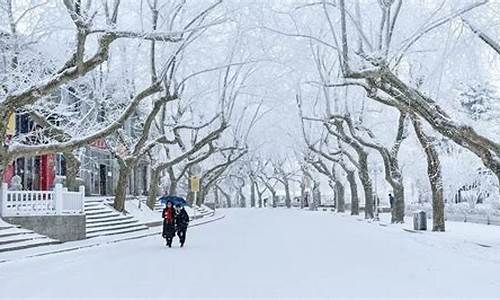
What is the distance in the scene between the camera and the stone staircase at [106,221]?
93.8 ft

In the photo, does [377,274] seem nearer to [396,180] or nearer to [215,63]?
[396,180]

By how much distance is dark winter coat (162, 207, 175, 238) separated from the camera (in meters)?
22.3

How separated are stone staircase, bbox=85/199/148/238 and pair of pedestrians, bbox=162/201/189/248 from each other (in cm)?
536

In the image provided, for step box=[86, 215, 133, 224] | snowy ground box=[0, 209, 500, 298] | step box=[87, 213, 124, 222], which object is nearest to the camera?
snowy ground box=[0, 209, 500, 298]

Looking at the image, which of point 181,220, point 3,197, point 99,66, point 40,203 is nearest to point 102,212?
point 99,66

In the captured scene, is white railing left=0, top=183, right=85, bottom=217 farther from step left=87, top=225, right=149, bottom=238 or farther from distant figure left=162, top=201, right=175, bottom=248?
distant figure left=162, top=201, right=175, bottom=248

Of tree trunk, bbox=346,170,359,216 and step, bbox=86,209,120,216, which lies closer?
step, bbox=86,209,120,216

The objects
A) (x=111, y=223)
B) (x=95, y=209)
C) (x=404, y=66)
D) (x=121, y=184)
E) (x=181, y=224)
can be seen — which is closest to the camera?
(x=181, y=224)

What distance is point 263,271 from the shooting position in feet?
48.3

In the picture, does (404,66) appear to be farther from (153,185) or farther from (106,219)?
(153,185)

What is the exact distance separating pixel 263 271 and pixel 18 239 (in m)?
9.47

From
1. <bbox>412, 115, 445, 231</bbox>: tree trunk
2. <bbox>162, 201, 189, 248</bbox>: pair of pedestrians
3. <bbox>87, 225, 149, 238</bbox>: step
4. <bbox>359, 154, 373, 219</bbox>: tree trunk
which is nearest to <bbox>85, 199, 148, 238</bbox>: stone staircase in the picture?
<bbox>87, 225, 149, 238</bbox>: step

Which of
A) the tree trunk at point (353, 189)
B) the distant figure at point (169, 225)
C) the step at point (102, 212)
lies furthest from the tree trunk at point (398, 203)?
the distant figure at point (169, 225)

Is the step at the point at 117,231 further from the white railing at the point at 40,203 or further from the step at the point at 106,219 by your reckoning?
the white railing at the point at 40,203
